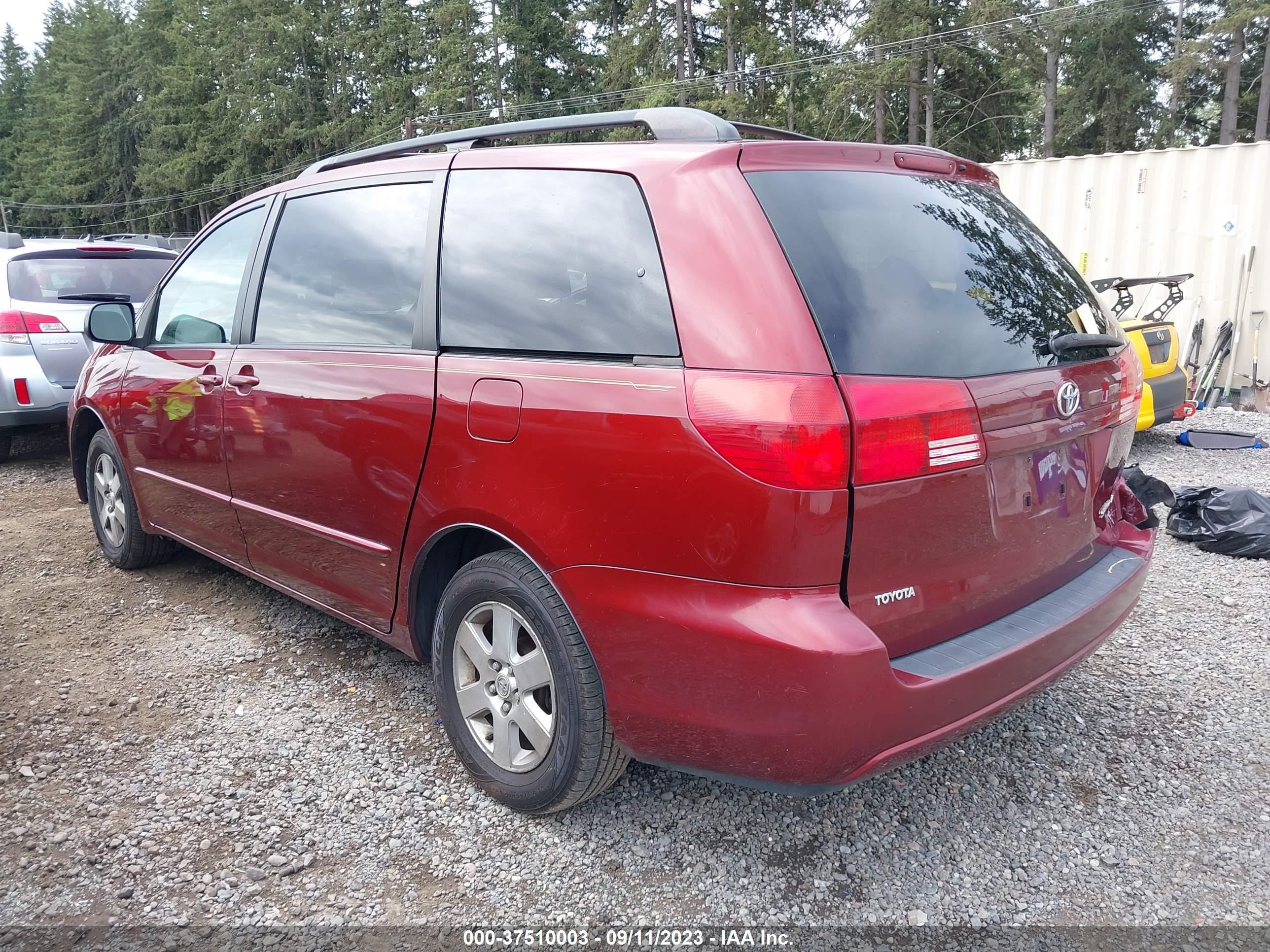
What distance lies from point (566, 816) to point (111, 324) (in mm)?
3119

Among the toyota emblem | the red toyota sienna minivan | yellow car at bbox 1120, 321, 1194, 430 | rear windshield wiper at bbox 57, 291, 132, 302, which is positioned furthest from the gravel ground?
rear windshield wiper at bbox 57, 291, 132, 302

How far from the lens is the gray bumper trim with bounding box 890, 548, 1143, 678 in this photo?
6.57ft

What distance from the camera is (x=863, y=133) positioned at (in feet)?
96.5

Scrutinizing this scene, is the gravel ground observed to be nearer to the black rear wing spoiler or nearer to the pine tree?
the black rear wing spoiler

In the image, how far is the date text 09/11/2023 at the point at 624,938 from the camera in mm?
2086

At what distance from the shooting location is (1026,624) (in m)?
2.22

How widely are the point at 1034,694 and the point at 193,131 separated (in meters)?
62.9

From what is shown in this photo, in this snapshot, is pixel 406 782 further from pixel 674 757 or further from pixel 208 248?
pixel 208 248

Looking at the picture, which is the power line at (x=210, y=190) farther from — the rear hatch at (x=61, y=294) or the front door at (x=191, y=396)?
the front door at (x=191, y=396)

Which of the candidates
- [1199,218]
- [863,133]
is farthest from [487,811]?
[863,133]

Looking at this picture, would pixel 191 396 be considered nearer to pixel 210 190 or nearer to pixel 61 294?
pixel 61 294

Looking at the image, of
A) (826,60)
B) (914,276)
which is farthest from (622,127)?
(826,60)

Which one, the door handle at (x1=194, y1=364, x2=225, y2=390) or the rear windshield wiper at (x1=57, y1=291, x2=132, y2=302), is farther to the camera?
the rear windshield wiper at (x1=57, y1=291, x2=132, y2=302)

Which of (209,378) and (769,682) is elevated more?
(209,378)
